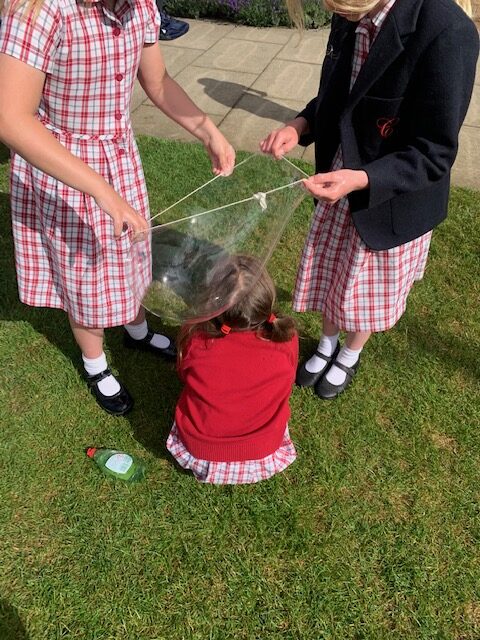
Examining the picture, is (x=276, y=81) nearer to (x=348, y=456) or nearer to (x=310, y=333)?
(x=310, y=333)

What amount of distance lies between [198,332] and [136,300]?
39cm

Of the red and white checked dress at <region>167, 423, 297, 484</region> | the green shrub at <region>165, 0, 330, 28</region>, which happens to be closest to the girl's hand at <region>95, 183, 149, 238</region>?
the red and white checked dress at <region>167, 423, 297, 484</region>

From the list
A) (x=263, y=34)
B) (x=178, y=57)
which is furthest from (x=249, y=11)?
(x=178, y=57)

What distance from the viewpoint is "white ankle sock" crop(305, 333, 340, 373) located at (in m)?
2.78

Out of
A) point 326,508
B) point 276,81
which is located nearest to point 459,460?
point 326,508

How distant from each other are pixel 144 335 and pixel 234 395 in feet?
3.31

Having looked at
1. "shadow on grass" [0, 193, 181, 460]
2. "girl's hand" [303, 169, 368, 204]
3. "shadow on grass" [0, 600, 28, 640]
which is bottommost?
"shadow on grass" [0, 600, 28, 640]

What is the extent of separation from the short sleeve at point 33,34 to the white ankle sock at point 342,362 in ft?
5.80

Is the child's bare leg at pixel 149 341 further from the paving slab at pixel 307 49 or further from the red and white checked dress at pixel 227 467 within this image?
the paving slab at pixel 307 49

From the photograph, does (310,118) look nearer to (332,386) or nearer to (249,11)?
(332,386)

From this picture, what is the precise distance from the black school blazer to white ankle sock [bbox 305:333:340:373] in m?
0.83

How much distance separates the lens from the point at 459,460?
8.18 ft

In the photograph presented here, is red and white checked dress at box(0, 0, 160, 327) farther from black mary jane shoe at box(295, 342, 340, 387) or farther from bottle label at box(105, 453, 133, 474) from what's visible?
black mary jane shoe at box(295, 342, 340, 387)

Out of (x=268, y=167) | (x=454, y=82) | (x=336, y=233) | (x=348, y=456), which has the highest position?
(x=454, y=82)
